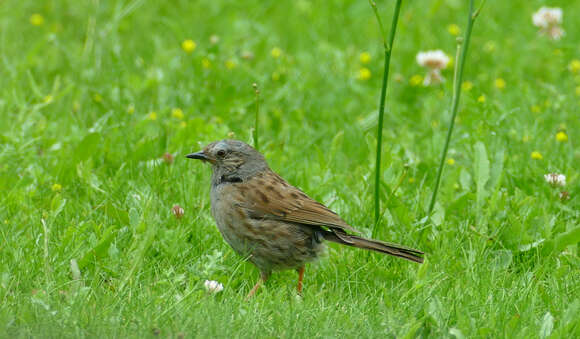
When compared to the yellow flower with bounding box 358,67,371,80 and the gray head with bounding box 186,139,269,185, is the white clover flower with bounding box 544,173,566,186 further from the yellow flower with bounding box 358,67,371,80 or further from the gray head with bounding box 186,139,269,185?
the yellow flower with bounding box 358,67,371,80

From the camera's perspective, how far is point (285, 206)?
5.23 meters

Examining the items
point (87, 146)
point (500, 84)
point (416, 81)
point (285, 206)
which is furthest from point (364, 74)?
point (285, 206)

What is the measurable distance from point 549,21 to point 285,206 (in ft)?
16.0

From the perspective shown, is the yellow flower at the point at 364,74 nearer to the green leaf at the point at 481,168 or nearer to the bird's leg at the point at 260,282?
the green leaf at the point at 481,168

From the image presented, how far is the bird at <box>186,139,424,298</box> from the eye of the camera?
509 centimetres

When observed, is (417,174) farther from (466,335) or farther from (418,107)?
(466,335)

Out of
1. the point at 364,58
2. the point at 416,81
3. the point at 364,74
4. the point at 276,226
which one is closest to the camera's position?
the point at 276,226

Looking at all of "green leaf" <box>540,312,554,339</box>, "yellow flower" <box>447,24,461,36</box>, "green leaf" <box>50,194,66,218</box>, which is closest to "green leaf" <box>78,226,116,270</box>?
"green leaf" <box>50,194,66,218</box>

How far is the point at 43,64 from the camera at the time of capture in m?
8.38

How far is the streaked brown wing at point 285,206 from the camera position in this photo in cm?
512

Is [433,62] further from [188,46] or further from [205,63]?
[188,46]

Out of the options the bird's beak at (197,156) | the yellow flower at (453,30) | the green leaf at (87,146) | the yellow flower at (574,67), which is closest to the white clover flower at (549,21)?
the yellow flower at (574,67)

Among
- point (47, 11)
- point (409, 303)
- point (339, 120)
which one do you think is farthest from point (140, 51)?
point (409, 303)

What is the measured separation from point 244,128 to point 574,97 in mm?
3179
